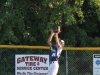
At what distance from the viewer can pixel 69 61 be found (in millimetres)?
11414

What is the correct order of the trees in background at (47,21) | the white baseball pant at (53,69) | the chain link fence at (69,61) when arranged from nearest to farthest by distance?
the white baseball pant at (53,69)
the chain link fence at (69,61)
the trees in background at (47,21)

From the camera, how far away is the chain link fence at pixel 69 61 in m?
11.3

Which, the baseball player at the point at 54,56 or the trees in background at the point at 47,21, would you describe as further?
the trees in background at the point at 47,21

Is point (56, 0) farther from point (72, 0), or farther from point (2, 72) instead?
point (2, 72)

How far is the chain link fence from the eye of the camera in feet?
37.1

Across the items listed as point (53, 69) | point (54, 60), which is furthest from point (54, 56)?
point (53, 69)

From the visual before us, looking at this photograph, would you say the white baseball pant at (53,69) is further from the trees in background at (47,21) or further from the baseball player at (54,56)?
the trees in background at (47,21)

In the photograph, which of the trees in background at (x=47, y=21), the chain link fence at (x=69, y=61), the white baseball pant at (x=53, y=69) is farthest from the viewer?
the trees in background at (x=47, y=21)

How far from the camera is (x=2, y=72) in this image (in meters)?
11.5

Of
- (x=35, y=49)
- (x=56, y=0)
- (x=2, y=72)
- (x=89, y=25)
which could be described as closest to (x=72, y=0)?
(x=56, y=0)

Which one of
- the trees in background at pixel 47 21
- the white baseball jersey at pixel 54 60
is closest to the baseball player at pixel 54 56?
the white baseball jersey at pixel 54 60

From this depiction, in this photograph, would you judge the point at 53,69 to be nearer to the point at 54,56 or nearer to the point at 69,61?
the point at 54,56

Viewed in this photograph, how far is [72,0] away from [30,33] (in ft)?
6.88

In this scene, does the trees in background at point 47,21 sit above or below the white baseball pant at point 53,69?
above
